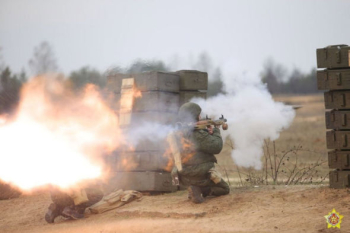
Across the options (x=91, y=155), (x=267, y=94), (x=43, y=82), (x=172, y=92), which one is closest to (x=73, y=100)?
(x=43, y=82)

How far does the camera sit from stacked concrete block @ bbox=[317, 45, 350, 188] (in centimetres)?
954

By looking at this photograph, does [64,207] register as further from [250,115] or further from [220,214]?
[250,115]

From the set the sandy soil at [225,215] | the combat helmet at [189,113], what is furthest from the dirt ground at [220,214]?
the combat helmet at [189,113]

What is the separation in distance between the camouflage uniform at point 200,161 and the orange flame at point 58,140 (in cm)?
206

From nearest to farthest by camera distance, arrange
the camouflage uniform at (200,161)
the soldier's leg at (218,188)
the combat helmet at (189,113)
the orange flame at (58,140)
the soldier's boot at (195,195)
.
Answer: the soldier's boot at (195,195) → the camouflage uniform at (200,161) → the soldier's leg at (218,188) → the combat helmet at (189,113) → the orange flame at (58,140)

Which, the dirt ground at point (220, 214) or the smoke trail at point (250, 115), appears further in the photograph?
the smoke trail at point (250, 115)

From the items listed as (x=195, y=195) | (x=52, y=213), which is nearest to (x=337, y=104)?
(x=195, y=195)

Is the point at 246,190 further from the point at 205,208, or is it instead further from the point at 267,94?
the point at 267,94

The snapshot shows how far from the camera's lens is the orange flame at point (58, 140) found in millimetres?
10980

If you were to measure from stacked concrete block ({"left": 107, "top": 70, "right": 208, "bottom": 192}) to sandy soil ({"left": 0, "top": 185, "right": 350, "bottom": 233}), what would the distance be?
0.60m

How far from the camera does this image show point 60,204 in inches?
402

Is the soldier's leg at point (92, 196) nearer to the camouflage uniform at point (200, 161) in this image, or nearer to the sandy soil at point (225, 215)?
the sandy soil at point (225, 215)

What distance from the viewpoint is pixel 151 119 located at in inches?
450

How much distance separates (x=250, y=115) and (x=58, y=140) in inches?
159
